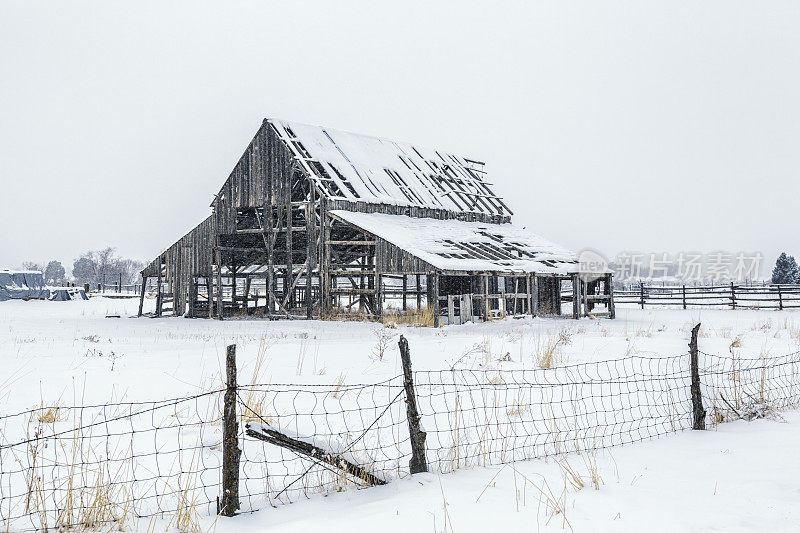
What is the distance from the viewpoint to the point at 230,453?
464cm

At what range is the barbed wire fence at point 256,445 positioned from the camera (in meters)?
4.68

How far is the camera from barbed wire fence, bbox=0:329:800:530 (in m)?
4.68

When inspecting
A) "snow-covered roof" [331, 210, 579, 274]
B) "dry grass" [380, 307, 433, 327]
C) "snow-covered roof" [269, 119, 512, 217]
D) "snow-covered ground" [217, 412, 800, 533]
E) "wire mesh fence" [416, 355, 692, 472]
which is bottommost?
"snow-covered ground" [217, 412, 800, 533]

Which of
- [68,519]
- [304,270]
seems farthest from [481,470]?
[304,270]

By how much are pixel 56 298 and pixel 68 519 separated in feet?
160

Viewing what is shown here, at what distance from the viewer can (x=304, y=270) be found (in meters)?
26.4

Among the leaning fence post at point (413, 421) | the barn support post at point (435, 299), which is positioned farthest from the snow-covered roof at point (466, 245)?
the leaning fence post at point (413, 421)

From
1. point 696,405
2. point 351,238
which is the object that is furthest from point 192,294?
point 696,405

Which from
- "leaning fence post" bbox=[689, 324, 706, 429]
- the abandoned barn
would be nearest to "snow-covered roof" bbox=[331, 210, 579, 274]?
the abandoned barn

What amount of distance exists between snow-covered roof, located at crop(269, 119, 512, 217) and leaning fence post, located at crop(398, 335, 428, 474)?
21.3 metres

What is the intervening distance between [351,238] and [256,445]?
24.6 m

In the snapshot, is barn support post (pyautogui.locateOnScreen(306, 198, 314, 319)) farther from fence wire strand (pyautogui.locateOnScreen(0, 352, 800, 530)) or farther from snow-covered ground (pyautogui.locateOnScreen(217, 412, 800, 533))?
snow-covered ground (pyautogui.locateOnScreen(217, 412, 800, 533))

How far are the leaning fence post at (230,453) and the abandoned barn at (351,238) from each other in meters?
17.3

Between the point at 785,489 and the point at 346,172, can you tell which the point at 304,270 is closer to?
the point at 346,172
